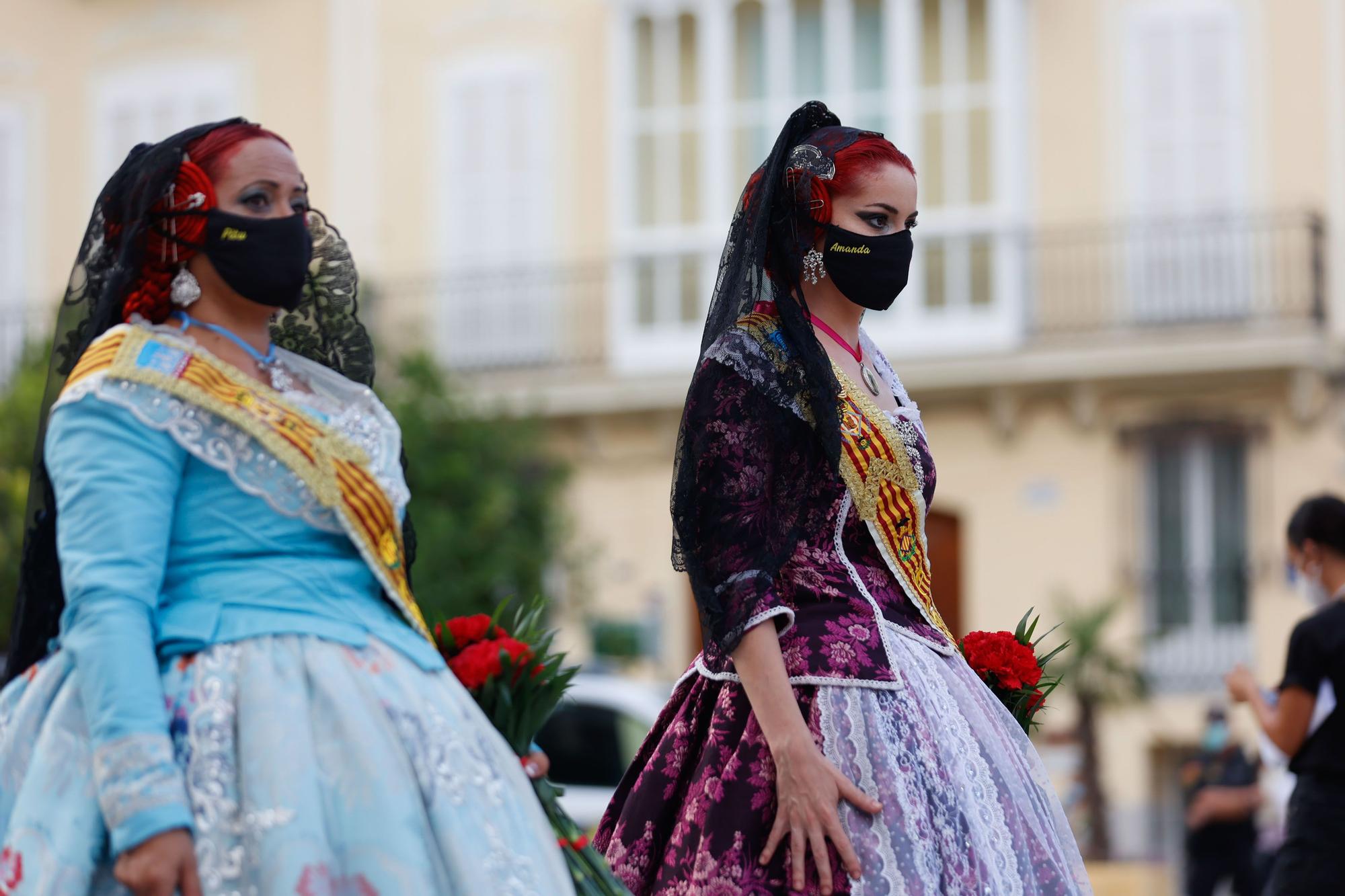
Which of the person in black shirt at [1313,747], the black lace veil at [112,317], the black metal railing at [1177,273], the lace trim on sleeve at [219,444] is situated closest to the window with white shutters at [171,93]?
the black metal railing at [1177,273]

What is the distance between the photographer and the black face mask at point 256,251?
3.27m

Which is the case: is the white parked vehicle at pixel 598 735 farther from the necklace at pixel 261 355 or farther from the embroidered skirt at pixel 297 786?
the embroidered skirt at pixel 297 786

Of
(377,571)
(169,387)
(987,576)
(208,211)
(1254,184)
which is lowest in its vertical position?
(987,576)

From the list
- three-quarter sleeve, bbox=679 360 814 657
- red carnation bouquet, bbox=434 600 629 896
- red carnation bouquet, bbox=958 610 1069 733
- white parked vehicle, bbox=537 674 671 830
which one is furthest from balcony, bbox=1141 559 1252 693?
red carnation bouquet, bbox=434 600 629 896

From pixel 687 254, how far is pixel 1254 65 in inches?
200

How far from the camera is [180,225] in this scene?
328 centimetres

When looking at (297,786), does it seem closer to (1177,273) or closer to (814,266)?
(814,266)

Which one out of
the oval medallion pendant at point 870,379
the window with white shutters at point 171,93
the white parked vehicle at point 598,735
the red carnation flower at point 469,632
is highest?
the window with white shutters at point 171,93

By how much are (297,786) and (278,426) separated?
585 mm

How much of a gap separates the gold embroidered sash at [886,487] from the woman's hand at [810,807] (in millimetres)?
481

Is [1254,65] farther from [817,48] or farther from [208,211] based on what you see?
[208,211]

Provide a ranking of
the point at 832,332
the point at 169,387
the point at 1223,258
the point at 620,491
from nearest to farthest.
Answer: the point at 169,387 → the point at 832,332 → the point at 1223,258 → the point at 620,491

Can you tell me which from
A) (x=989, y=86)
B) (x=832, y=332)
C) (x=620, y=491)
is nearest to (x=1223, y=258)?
(x=989, y=86)

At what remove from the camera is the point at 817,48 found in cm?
1852
